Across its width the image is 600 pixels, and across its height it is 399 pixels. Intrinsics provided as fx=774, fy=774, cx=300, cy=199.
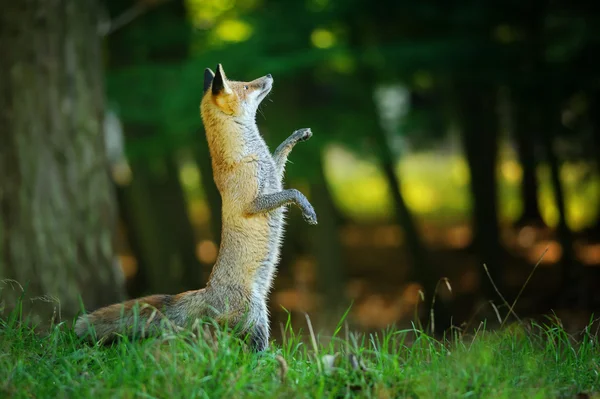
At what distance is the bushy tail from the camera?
4.95 meters

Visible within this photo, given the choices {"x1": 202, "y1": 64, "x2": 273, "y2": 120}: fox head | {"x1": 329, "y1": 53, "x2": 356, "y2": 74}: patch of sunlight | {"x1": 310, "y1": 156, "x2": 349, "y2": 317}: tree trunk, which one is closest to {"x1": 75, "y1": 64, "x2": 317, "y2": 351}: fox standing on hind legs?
{"x1": 202, "y1": 64, "x2": 273, "y2": 120}: fox head

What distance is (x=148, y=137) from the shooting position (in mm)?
13555

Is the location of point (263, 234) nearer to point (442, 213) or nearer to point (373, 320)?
point (373, 320)

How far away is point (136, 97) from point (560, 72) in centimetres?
675

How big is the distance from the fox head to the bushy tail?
5.14ft

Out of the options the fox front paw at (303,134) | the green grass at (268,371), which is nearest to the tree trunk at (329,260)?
the fox front paw at (303,134)

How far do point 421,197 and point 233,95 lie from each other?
26.2m

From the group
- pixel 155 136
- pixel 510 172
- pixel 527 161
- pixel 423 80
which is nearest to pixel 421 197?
pixel 510 172

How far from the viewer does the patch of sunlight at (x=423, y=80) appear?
13.6 meters

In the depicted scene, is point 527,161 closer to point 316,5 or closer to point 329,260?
point 329,260

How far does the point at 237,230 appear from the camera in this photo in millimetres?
5418

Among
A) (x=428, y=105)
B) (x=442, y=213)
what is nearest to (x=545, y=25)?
(x=428, y=105)

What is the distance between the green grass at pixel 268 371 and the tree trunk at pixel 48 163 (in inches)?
126

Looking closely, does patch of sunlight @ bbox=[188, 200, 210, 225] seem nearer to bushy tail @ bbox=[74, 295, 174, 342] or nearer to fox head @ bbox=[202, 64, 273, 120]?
fox head @ bbox=[202, 64, 273, 120]
